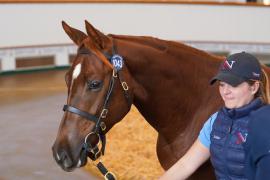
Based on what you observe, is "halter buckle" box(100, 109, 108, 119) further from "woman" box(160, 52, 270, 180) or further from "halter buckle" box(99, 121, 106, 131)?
"woman" box(160, 52, 270, 180)

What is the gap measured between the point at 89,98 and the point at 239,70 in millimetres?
736

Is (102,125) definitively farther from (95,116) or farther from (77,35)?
(77,35)

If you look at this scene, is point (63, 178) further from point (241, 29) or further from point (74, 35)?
point (241, 29)

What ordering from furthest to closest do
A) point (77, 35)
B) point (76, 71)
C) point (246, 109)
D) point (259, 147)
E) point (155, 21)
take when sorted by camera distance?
point (155, 21)
point (77, 35)
point (76, 71)
point (246, 109)
point (259, 147)

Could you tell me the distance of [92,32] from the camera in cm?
211

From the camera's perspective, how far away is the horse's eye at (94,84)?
2.09 m

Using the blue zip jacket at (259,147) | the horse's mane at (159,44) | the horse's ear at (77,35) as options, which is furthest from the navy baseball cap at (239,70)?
the horse's ear at (77,35)

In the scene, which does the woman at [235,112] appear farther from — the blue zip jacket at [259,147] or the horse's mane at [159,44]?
the horse's mane at [159,44]

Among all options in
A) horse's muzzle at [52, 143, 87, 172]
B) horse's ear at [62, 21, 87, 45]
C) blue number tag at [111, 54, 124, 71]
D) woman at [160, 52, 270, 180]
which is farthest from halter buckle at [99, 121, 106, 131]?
woman at [160, 52, 270, 180]

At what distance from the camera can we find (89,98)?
6.91 feet

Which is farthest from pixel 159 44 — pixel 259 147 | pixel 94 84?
pixel 259 147

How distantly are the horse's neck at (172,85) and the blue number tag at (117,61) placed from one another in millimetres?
167

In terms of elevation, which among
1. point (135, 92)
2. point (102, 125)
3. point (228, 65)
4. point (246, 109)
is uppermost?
point (228, 65)

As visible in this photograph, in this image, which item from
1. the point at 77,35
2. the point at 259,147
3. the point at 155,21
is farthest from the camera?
the point at 155,21
